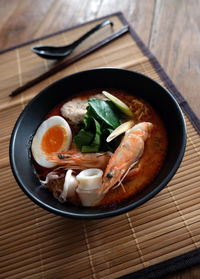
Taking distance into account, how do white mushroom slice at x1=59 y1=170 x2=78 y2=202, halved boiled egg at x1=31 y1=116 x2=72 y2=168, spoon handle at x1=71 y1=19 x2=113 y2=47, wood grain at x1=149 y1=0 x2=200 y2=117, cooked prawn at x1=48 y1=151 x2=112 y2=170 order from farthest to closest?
spoon handle at x1=71 y1=19 x2=113 y2=47 < wood grain at x1=149 y1=0 x2=200 y2=117 < halved boiled egg at x1=31 y1=116 x2=72 y2=168 < cooked prawn at x1=48 y1=151 x2=112 y2=170 < white mushroom slice at x1=59 y1=170 x2=78 y2=202

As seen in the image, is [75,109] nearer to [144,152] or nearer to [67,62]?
[144,152]

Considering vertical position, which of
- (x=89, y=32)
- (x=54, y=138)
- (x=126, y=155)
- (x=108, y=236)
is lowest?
(x=108, y=236)

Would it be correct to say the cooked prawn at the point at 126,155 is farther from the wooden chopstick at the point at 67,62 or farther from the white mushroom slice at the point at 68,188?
the wooden chopstick at the point at 67,62

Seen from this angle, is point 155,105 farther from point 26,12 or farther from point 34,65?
point 26,12

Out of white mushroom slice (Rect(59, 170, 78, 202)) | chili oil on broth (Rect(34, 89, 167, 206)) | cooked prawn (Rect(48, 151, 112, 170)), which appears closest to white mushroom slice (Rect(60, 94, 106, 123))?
chili oil on broth (Rect(34, 89, 167, 206))

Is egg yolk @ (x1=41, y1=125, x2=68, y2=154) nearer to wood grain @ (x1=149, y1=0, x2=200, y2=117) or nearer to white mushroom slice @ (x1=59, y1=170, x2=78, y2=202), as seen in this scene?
white mushroom slice @ (x1=59, y1=170, x2=78, y2=202)

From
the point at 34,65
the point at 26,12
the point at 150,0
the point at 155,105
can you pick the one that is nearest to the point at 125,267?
the point at 155,105

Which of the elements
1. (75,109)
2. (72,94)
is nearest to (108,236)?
(75,109)
